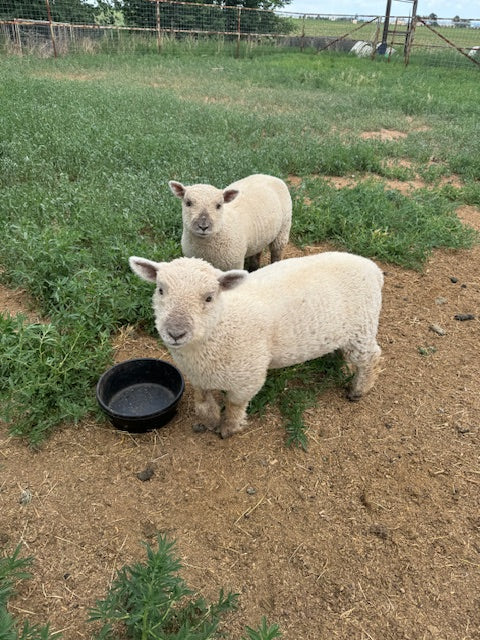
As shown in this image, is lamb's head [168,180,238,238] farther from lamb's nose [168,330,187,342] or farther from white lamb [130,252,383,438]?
lamb's nose [168,330,187,342]

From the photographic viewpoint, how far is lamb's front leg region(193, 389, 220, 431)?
3.49 meters

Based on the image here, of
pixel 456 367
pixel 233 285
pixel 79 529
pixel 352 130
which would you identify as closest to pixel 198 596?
pixel 79 529

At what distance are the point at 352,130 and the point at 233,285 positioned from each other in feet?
30.6

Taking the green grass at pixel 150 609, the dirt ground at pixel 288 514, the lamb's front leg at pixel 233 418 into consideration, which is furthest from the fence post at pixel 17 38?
the green grass at pixel 150 609

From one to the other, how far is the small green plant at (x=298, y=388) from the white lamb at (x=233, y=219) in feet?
5.08


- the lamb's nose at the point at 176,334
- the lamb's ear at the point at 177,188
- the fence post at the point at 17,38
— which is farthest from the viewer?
the fence post at the point at 17,38

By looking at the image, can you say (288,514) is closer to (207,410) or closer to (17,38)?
(207,410)

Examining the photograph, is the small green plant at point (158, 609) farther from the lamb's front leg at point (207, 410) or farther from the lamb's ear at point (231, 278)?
the lamb's ear at point (231, 278)

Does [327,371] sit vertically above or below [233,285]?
below

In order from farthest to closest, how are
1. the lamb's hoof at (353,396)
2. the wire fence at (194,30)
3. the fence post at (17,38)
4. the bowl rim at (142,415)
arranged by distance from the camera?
the wire fence at (194,30)
the fence post at (17,38)
the lamb's hoof at (353,396)
the bowl rim at (142,415)

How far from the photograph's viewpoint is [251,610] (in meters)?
2.50

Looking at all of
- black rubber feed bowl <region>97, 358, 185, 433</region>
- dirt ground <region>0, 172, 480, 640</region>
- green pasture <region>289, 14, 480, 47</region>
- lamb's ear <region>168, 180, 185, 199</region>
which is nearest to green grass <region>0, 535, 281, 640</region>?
dirt ground <region>0, 172, 480, 640</region>

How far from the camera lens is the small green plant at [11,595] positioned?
6.69 ft

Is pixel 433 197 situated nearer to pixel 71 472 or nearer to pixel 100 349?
pixel 100 349
